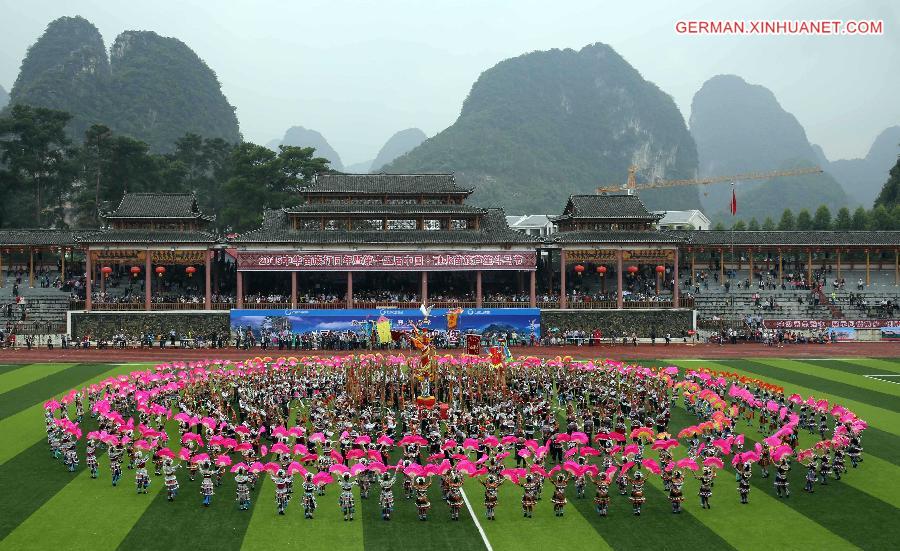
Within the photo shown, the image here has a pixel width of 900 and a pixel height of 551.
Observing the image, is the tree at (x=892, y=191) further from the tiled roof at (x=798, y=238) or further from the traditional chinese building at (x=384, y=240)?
the traditional chinese building at (x=384, y=240)

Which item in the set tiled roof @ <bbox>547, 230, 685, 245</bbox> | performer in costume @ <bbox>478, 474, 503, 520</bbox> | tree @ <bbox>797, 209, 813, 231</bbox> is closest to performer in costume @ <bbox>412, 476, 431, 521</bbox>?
performer in costume @ <bbox>478, 474, 503, 520</bbox>

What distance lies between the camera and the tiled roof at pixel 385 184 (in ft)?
183

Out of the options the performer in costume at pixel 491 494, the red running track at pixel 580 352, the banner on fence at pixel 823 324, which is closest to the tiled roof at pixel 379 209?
the red running track at pixel 580 352

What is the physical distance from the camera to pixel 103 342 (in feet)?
159

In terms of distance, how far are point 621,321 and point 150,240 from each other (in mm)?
33137

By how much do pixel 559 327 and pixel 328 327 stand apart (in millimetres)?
15786

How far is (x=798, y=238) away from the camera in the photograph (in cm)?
5991

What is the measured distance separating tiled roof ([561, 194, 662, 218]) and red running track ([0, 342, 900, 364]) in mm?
11198

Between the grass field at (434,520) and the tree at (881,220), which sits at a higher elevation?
the tree at (881,220)

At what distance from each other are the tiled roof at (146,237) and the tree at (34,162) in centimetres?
3422

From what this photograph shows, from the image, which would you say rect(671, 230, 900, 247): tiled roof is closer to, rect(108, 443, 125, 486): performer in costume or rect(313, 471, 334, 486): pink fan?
rect(313, 471, 334, 486): pink fan

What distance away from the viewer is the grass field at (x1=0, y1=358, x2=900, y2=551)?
54.0 ft

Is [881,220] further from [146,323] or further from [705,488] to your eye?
[705,488]

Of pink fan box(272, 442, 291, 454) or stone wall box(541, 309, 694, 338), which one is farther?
stone wall box(541, 309, 694, 338)
